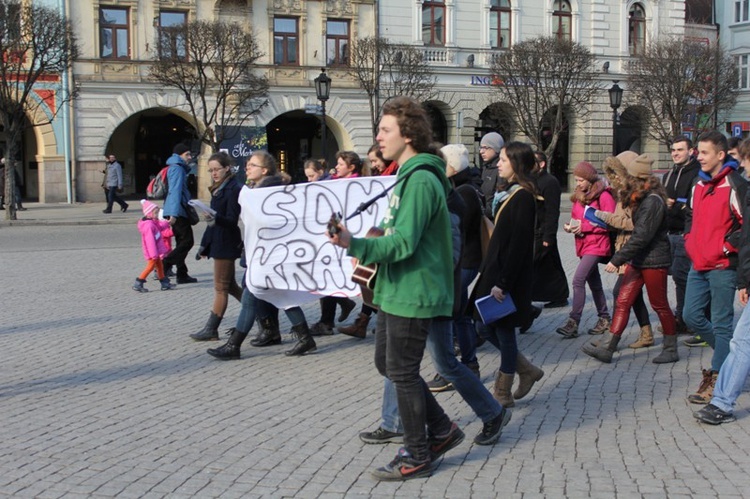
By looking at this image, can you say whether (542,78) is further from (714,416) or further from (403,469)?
(403,469)

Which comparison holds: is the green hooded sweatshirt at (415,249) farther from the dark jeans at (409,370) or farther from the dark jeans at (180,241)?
the dark jeans at (180,241)

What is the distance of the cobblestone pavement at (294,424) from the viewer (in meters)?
4.82

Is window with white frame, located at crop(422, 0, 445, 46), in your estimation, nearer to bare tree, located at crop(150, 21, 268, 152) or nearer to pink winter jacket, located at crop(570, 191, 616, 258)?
bare tree, located at crop(150, 21, 268, 152)

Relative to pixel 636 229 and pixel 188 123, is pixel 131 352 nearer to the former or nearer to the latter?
pixel 636 229

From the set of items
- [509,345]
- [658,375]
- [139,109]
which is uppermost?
[139,109]

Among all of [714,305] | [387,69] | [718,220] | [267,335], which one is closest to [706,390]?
[714,305]

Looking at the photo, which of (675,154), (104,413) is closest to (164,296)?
(104,413)

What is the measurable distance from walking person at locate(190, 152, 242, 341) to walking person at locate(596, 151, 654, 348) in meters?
3.25

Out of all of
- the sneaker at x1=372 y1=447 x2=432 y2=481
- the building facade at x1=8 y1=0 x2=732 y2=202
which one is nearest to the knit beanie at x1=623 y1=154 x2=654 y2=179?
the sneaker at x1=372 y1=447 x2=432 y2=481

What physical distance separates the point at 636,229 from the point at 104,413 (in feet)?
14.2

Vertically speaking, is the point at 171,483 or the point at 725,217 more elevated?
the point at 725,217

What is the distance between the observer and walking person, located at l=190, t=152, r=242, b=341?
27.6 feet

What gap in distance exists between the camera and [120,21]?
34.8m

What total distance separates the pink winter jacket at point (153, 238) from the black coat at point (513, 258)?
7.10 metres
